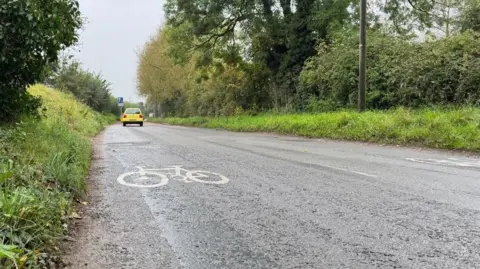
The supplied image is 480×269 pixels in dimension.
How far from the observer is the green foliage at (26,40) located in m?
7.07

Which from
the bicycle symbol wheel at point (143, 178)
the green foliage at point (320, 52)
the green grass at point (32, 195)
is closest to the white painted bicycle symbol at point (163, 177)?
the bicycle symbol wheel at point (143, 178)

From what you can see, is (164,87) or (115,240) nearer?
(115,240)

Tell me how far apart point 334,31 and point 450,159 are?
47.0 ft

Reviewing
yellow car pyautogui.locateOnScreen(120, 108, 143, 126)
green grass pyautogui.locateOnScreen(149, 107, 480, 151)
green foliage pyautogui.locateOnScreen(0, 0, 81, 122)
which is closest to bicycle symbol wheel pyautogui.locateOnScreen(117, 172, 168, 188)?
green foliage pyautogui.locateOnScreen(0, 0, 81, 122)

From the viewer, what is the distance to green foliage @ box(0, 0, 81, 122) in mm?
7066

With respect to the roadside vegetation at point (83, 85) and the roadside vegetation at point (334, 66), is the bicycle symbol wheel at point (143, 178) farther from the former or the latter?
the roadside vegetation at point (83, 85)

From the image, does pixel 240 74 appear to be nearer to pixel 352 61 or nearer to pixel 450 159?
pixel 352 61

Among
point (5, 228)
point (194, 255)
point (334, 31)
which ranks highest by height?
point (334, 31)

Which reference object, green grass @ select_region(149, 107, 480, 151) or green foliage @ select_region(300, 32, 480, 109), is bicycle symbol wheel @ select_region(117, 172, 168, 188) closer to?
green grass @ select_region(149, 107, 480, 151)

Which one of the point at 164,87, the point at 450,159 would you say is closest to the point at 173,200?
the point at 450,159

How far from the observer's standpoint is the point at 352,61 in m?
19.4

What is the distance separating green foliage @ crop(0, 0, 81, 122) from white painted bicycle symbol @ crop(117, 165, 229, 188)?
2848 millimetres

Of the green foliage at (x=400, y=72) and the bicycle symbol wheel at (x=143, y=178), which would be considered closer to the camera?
the bicycle symbol wheel at (x=143, y=178)

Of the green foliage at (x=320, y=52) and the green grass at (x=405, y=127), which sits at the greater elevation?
the green foliage at (x=320, y=52)
